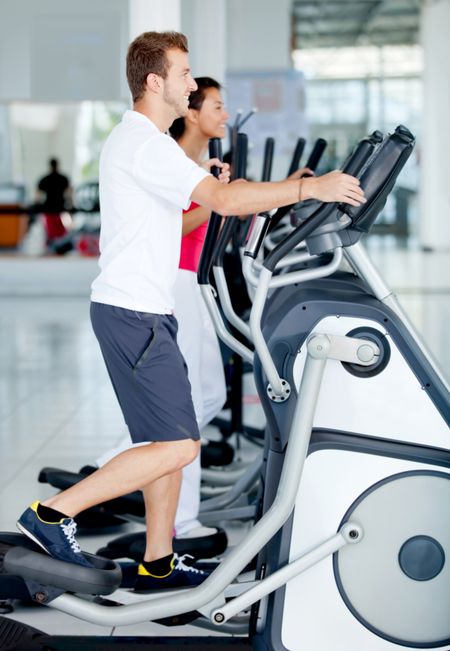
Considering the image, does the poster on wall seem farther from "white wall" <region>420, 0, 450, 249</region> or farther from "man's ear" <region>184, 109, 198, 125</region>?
"man's ear" <region>184, 109, 198, 125</region>

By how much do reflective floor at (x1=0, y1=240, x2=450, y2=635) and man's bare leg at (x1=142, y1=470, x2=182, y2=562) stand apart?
0.23 metres

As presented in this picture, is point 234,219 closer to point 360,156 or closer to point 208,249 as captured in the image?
point 208,249

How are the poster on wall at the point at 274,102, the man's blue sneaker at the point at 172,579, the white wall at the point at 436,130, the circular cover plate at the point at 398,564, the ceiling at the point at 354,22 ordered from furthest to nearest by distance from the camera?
1. the ceiling at the point at 354,22
2. the white wall at the point at 436,130
3. the poster on wall at the point at 274,102
4. the man's blue sneaker at the point at 172,579
5. the circular cover plate at the point at 398,564

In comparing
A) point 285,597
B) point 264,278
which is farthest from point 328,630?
point 264,278

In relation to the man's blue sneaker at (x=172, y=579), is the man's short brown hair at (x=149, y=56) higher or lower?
higher

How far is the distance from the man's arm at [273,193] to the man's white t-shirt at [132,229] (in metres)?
0.14

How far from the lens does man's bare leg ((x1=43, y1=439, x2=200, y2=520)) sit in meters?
2.52

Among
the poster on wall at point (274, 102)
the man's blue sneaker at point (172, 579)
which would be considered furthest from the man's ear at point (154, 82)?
the poster on wall at point (274, 102)

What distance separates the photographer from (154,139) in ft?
7.83

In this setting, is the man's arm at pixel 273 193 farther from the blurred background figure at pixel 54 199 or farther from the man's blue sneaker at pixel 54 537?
the blurred background figure at pixel 54 199

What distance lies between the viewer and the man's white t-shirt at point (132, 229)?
2459 millimetres

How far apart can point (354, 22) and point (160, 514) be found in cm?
2217

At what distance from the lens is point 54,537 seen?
2.50m

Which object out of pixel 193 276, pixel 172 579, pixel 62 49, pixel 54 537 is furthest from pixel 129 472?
pixel 62 49
